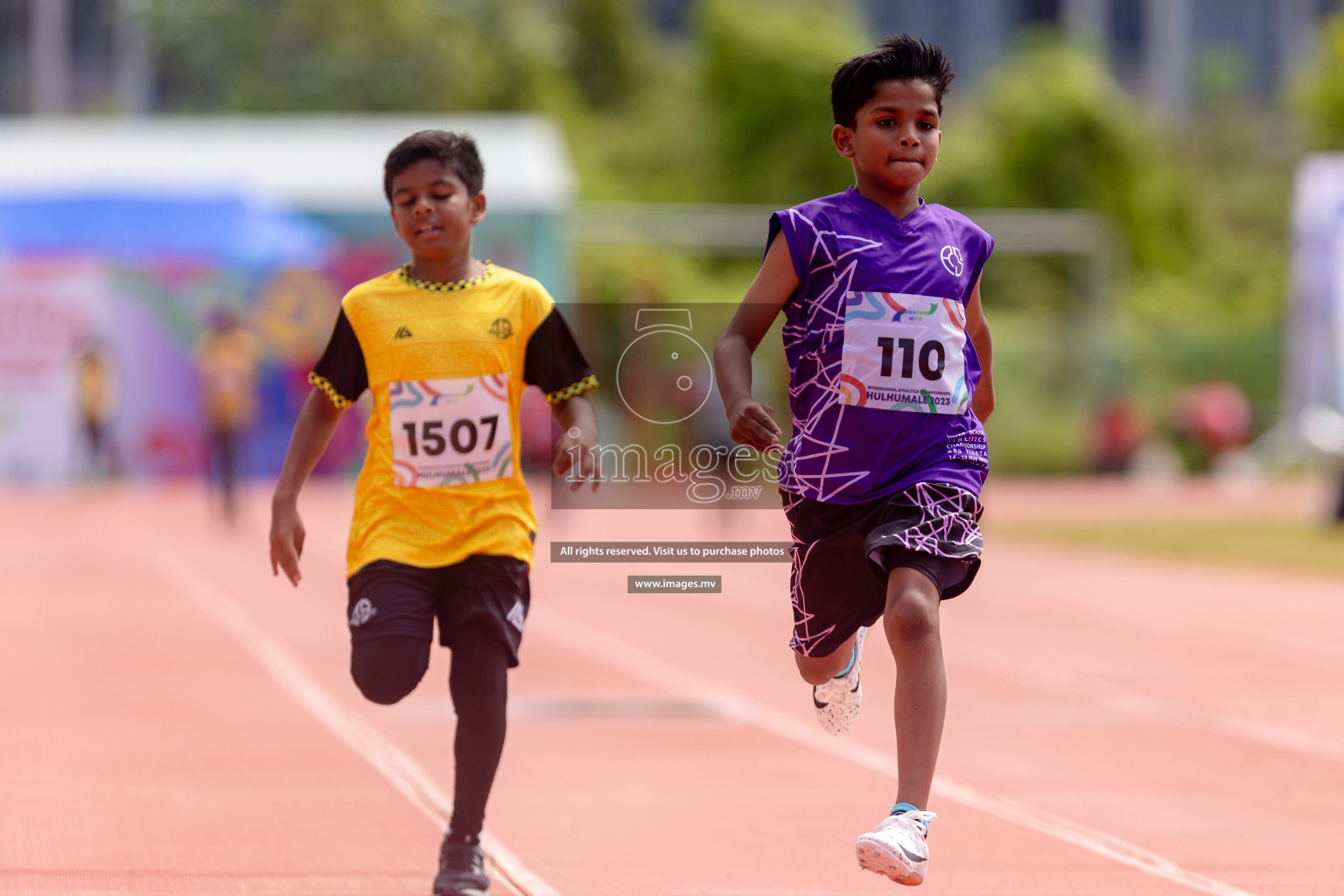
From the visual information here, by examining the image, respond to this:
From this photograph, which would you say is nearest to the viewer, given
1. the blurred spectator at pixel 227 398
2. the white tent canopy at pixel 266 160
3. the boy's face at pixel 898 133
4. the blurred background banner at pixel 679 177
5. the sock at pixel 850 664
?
the boy's face at pixel 898 133

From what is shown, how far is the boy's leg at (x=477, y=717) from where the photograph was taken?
4898 millimetres

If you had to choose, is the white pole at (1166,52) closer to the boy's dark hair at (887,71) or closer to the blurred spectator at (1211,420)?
the blurred spectator at (1211,420)

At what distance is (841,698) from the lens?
5.16 meters

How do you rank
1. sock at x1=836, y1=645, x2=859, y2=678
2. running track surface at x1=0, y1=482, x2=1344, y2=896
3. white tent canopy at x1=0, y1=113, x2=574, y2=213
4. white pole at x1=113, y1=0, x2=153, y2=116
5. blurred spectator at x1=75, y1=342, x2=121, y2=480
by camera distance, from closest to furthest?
sock at x1=836, y1=645, x2=859, y2=678 < running track surface at x1=0, y1=482, x2=1344, y2=896 < blurred spectator at x1=75, y1=342, x2=121, y2=480 < white tent canopy at x1=0, y1=113, x2=574, y2=213 < white pole at x1=113, y1=0, x2=153, y2=116

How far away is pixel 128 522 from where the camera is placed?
21859 mm

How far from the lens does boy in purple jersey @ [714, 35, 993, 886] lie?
455cm

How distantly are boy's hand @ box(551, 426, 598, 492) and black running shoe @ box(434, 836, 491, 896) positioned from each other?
0.90 metres

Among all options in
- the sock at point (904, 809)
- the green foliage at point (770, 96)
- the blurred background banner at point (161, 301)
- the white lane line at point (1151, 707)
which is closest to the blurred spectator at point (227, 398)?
the blurred background banner at point (161, 301)

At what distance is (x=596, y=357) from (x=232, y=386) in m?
11.2

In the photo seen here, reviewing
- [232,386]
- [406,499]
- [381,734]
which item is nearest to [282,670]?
[381,734]

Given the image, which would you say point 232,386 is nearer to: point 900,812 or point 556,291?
point 556,291

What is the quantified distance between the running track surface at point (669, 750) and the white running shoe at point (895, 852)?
103 centimetres

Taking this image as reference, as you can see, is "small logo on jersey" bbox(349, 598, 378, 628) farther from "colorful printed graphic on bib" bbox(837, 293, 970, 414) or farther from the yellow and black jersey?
"colorful printed graphic on bib" bbox(837, 293, 970, 414)

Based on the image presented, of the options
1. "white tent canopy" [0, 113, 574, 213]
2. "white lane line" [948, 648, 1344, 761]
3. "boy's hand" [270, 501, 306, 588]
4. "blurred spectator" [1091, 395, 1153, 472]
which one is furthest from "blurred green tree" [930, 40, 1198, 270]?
"boy's hand" [270, 501, 306, 588]
